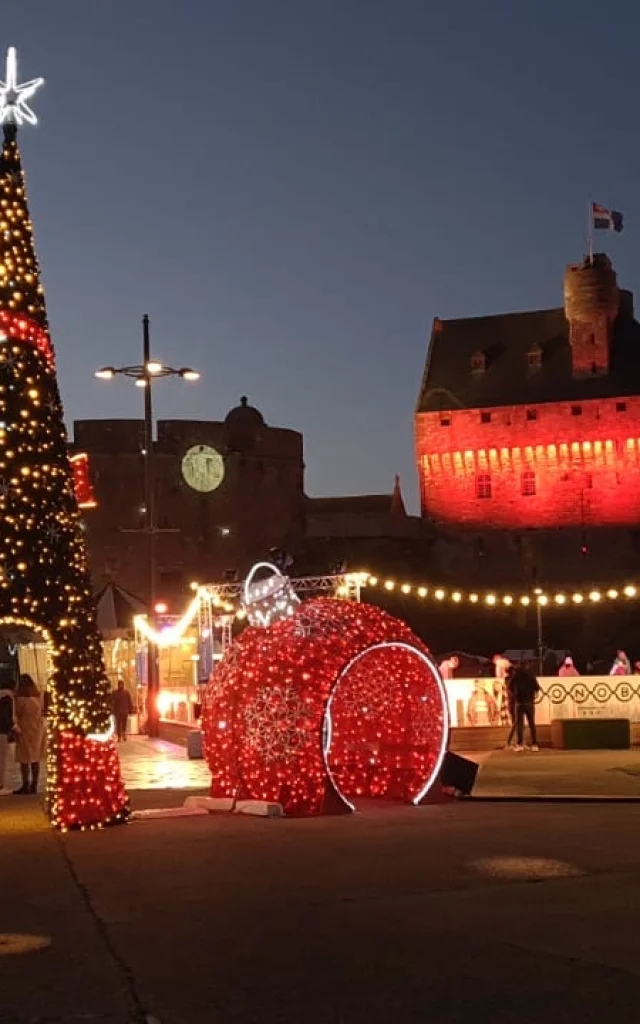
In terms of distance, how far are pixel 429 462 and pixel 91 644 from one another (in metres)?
61.2

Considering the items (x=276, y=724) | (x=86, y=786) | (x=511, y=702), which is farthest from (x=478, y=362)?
(x=86, y=786)

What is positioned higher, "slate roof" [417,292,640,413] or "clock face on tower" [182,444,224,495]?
"slate roof" [417,292,640,413]

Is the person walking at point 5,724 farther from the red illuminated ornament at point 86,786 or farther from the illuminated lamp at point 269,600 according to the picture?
the red illuminated ornament at point 86,786

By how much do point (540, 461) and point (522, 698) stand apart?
1976 inches

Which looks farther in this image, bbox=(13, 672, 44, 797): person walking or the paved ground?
bbox=(13, 672, 44, 797): person walking

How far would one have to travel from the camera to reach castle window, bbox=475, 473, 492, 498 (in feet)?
243

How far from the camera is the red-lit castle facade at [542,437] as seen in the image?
7238 cm

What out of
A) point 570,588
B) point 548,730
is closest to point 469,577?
point 570,588

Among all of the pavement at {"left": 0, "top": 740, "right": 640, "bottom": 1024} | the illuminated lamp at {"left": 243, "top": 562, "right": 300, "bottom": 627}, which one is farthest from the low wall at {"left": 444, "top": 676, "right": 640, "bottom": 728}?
the pavement at {"left": 0, "top": 740, "right": 640, "bottom": 1024}

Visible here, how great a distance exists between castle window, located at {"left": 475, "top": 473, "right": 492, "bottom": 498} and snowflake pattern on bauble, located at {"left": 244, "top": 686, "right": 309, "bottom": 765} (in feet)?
198

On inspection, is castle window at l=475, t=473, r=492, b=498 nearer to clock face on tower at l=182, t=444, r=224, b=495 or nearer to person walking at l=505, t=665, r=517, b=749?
clock face on tower at l=182, t=444, r=224, b=495

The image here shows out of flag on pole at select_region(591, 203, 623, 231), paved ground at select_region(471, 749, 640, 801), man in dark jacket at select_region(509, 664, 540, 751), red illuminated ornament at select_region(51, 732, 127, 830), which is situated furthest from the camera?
flag on pole at select_region(591, 203, 623, 231)

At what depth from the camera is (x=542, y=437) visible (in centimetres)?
7319

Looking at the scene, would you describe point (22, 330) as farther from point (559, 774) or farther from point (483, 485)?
point (483, 485)
